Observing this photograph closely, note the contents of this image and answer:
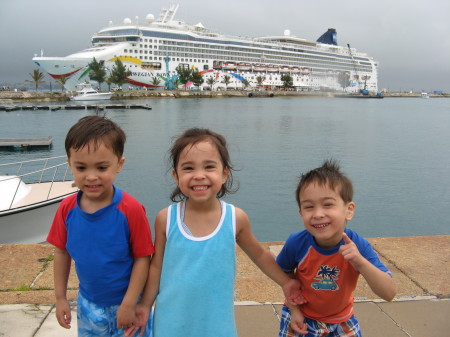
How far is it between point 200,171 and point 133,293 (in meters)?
0.52

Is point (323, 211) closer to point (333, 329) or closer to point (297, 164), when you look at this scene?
point (333, 329)

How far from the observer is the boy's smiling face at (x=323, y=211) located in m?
1.54

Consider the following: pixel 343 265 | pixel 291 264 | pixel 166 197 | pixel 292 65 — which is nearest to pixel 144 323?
pixel 291 264

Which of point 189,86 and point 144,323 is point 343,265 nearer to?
point 144,323

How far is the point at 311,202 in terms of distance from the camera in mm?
1577

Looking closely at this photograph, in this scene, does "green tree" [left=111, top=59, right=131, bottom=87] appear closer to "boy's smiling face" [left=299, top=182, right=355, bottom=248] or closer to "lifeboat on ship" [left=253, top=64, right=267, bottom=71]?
"lifeboat on ship" [left=253, top=64, right=267, bottom=71]

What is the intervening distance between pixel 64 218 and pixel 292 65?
85894 millimetres

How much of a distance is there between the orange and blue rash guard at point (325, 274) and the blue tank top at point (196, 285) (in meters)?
0.28

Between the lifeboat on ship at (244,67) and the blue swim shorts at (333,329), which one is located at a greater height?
the lifeboat on ship at (244,67)

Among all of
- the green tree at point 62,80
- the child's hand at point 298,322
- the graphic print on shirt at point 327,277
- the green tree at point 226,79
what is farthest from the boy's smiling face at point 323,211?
the green tree at point 226,79

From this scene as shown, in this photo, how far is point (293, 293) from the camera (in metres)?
1.67

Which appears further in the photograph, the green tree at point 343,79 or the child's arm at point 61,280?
the green tree at point 343,79

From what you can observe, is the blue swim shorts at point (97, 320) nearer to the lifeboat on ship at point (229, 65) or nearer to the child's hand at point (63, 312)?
the child's hand at point (63, 312)

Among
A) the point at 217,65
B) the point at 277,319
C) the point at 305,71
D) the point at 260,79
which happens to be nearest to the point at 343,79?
the point at 305,71
